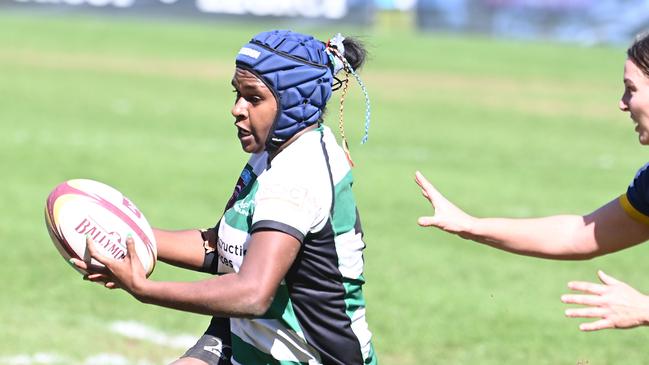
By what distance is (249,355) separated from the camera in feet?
15.8

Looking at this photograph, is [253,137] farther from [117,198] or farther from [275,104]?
[117,198]

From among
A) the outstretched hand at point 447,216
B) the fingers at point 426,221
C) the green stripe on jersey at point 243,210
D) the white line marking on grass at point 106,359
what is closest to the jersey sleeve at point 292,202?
the green stripe on jersey at point 243,210

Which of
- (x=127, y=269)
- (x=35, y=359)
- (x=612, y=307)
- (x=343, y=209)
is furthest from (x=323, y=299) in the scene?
(x=35, y=359)

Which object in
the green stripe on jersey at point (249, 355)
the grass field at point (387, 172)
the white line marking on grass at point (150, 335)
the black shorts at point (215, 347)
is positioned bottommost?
the grass field at point (387, 172)

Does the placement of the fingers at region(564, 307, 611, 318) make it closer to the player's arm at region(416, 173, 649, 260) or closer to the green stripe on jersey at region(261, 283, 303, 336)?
the player's arm at region(416, 173, 649, 260)

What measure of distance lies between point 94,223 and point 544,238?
2.12 metres

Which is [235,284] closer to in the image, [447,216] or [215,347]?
[215,347]

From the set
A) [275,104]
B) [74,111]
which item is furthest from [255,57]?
[74,111]

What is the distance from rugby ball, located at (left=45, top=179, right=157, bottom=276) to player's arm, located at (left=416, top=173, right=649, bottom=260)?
131 cm

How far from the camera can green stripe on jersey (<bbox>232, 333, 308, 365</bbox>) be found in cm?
469

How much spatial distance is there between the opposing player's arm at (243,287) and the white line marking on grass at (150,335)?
11.0ft

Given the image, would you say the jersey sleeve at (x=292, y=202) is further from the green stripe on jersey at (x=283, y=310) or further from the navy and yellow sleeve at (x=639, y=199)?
the navy and yellow sleeve at (x=639, y=199)

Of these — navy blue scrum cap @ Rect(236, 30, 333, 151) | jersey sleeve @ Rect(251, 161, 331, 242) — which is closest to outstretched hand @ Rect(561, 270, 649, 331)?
jersey sleeve @ Rect(251, 161, 331, 242)

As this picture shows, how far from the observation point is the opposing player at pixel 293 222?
14.0 feet
